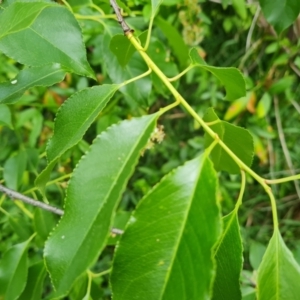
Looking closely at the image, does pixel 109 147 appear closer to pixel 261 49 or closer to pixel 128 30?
pixel 128 30

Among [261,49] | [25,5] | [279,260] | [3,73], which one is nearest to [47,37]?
[25,5]

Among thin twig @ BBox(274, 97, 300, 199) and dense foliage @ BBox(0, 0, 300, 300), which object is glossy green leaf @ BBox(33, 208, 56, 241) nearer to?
dense foliage @ BBox(0, 0, 300, 300)

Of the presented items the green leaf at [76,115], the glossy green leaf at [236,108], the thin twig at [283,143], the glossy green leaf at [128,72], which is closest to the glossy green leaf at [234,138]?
the green leaf at [76,115]

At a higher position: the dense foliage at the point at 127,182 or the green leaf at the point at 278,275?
the dense foliage at the point at 127,182

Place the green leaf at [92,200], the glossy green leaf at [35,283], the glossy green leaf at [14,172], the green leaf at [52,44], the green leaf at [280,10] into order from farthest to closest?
1. the glossy green leaf at [14,172]
2. the glossy green leaf at [35,283]
3. the green leaf at [280,10]
4. the green leaf at [52,44]
5. the green leaf at [92,200]

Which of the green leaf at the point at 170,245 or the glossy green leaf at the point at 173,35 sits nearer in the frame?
the green leaf at the point at 170,245

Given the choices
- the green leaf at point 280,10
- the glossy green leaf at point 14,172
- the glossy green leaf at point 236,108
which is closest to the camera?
the green leaf at point 280,10

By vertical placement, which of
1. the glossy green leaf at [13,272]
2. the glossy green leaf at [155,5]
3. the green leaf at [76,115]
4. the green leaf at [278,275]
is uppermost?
the glossy green leaf at [155,5]

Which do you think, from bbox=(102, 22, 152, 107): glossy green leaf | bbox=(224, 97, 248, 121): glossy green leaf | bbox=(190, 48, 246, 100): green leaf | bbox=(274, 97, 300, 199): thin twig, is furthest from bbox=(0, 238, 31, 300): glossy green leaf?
bbox=(274, 97, 300, 199): thin twig

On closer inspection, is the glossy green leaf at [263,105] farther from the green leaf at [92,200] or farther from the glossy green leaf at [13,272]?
the green leaf at [92,200]
